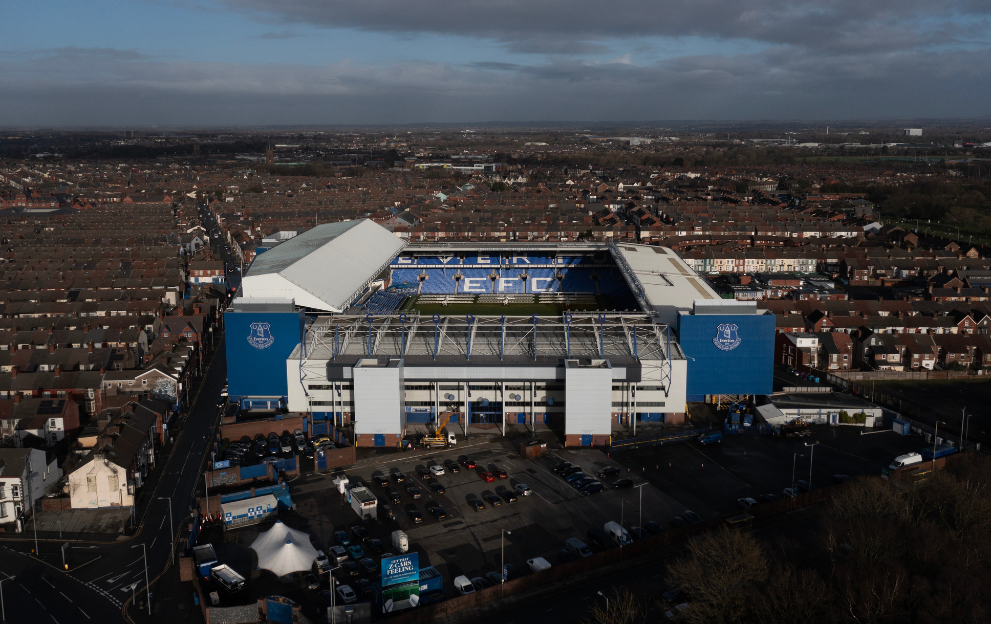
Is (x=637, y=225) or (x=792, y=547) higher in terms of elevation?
(x=637, y=225)

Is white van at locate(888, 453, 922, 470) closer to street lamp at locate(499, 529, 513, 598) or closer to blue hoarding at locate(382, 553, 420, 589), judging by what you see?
street lamp at locate(499, 529, 513, 598)

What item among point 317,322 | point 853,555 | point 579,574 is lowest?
point 579,574

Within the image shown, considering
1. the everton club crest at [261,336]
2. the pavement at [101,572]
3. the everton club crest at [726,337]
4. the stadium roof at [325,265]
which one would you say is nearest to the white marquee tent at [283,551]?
the pavement at [101,572]

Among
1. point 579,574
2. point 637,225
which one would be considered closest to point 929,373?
A: point 579,574

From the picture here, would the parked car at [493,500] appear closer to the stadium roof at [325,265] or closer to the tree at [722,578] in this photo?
the tree at [722,578]

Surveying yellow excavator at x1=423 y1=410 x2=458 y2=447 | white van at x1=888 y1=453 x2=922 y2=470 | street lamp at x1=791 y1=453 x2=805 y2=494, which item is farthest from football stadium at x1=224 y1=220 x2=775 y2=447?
white van at x1=888 y1=453 x2=922 y2=470

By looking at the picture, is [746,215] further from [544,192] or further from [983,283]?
[544,192]

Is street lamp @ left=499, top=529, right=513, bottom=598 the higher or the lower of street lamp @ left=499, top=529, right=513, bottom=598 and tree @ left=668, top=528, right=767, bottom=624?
the lower
